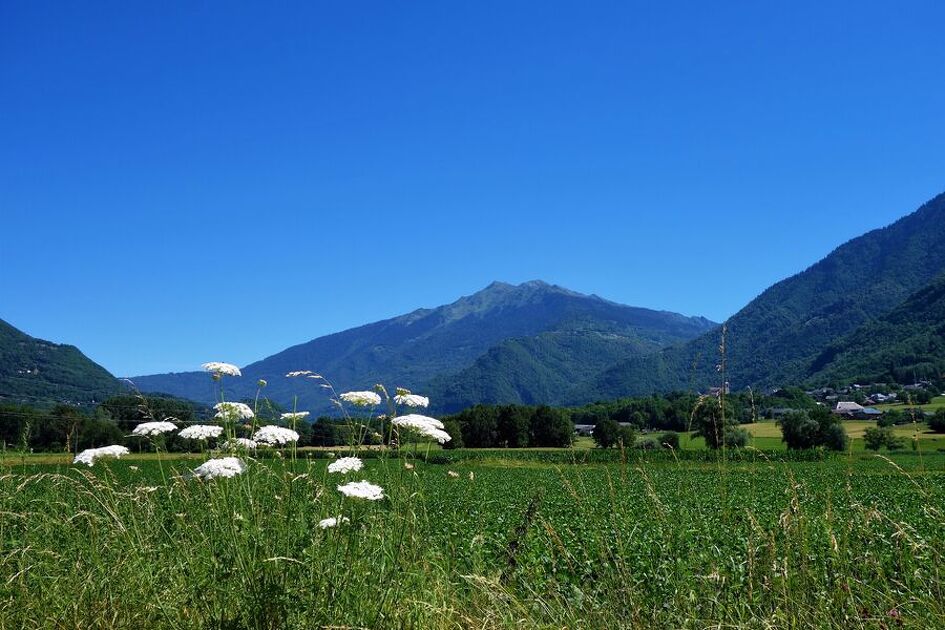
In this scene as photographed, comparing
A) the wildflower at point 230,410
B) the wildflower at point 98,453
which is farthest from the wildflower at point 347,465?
the wildflower at point 98,453

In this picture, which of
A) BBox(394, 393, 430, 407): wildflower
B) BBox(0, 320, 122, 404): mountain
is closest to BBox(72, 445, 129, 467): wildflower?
BBox(394, 393, 430, 407): wildflower

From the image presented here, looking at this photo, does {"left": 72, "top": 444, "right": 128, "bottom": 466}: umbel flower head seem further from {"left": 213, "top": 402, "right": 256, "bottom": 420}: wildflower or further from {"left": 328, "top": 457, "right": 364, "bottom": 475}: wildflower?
{"left": 328, "top": 457, "right": 364, "bottom": 475}: wildflower

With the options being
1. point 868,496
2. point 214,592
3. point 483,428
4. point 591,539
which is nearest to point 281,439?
point 214,592

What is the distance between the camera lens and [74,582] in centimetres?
521

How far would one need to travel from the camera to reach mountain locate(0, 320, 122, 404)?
525ft

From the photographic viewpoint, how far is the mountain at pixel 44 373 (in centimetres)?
16000

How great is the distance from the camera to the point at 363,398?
487 centimetres

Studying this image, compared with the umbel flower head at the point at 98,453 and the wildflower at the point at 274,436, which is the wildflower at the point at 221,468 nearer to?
the wildflower at the point at 274,436

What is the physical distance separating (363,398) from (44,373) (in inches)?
8130

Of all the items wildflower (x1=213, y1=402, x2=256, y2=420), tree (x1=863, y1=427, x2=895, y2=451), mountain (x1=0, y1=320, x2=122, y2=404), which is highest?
mountain (x1=0, y1=320, x2=122, y2=404)

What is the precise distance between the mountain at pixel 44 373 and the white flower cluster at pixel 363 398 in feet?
545

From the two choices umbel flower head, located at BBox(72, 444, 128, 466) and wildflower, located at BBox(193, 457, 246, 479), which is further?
umbel flower head, located at BBox(72, 444, 128, 466)

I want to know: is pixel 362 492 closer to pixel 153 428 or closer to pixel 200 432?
pixel 200 432

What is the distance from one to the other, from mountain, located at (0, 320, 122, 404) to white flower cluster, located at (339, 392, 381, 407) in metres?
166
